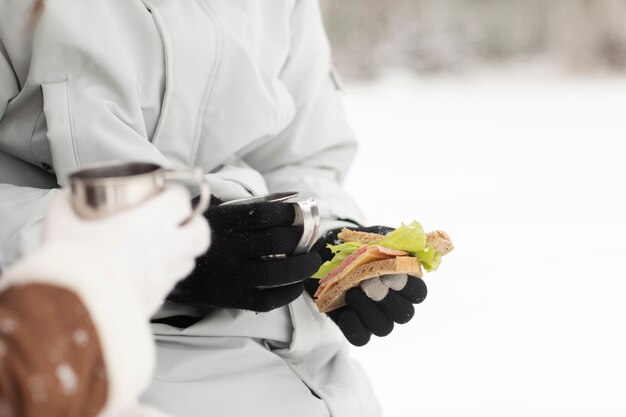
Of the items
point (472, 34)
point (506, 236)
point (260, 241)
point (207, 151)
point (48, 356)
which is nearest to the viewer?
point (48, 356)

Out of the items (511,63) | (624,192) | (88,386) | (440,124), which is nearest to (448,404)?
(88,386)

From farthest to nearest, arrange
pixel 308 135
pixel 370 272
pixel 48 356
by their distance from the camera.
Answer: pixel 308 135 < pixel 370 272 < pixel 48 356


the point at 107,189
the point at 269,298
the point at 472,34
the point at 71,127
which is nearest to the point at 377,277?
the point at 269,298

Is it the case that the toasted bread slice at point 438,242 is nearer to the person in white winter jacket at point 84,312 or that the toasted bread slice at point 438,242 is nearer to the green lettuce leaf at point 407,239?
the green lettuce leaf at point 407,239

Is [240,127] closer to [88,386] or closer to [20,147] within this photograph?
[20,147]

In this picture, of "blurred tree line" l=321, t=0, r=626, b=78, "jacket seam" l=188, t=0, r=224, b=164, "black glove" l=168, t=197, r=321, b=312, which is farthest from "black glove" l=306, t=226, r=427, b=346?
"blurred tree line" l=321, t=0, r=626, b=78

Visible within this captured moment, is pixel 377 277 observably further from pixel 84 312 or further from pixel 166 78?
pixel 84 312

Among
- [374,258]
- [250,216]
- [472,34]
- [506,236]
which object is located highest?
[250,216]
